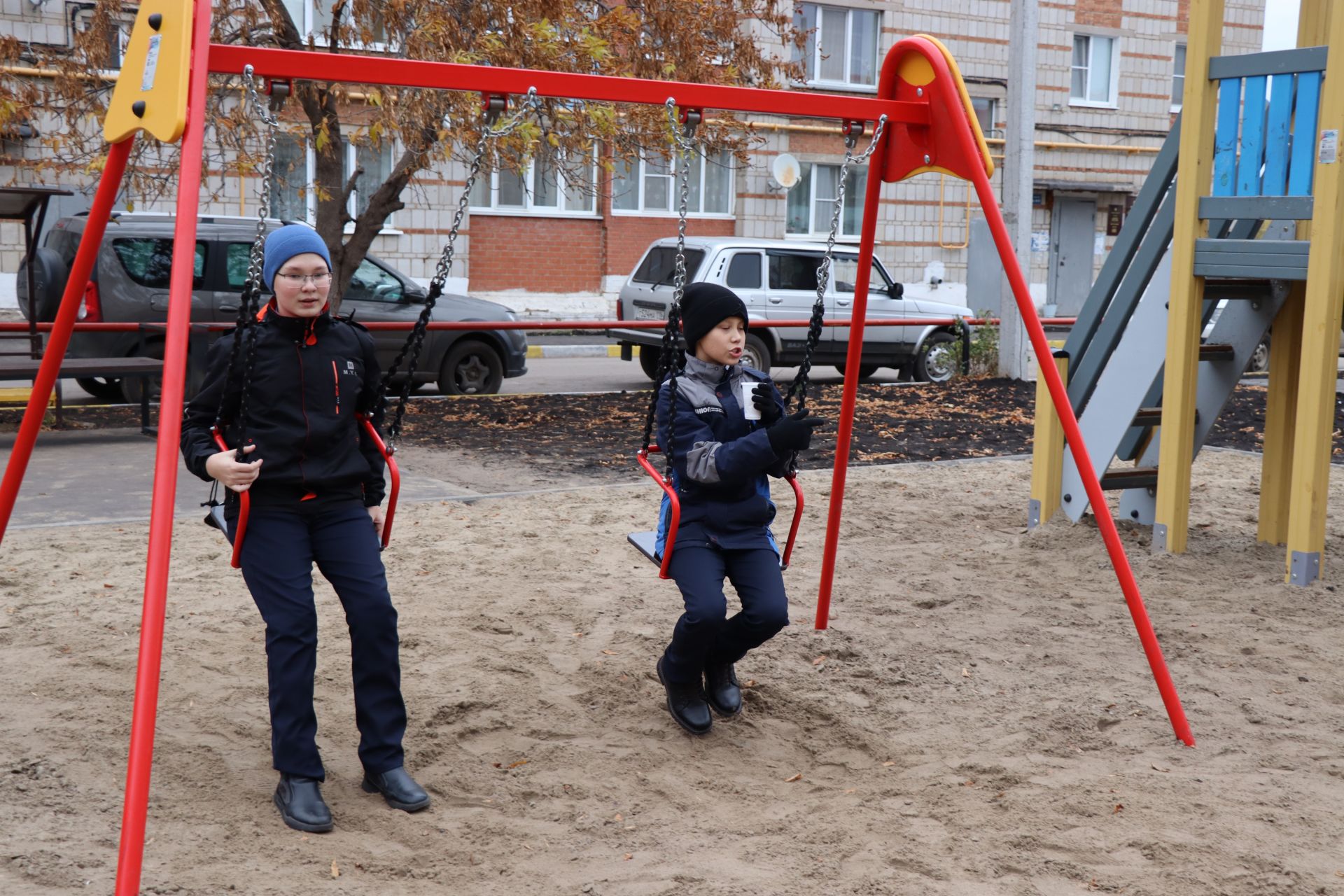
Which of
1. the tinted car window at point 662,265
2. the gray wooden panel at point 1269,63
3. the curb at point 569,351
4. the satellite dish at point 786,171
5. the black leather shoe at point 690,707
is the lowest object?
the black leather shoe at point 690,707

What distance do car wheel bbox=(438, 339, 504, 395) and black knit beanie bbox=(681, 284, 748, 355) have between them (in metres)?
9.26

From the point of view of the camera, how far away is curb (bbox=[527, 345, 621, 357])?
1867 centimetres

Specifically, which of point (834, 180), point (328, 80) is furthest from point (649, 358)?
point (834, 180)

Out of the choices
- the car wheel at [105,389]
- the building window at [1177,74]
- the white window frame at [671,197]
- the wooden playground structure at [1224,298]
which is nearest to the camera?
the wooden playground structure at [1224,298]

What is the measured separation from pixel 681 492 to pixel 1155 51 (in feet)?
Answer: 97.2

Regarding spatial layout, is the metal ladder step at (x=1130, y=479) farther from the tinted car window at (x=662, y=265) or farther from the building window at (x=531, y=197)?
the building window at (x=531, y=197)

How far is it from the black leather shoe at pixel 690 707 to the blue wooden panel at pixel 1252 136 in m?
3.63

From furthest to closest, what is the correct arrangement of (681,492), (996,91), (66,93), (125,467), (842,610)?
(996,91), (66,93), (125,467), (842,610), (681,492)

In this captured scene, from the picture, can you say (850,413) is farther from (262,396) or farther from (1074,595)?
(262,396)

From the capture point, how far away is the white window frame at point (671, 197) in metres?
24.5

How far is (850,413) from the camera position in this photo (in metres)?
4.88

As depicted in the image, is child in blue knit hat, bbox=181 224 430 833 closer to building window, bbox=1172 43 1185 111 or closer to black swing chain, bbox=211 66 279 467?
black swing chain, bbox=211 66 279 467

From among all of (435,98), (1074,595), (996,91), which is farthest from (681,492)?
(996,91)

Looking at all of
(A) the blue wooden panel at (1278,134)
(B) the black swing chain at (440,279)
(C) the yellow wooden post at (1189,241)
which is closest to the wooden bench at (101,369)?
(B) the black swing chain at (440,279)
